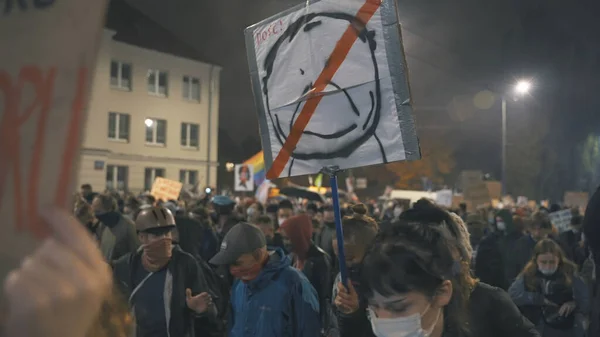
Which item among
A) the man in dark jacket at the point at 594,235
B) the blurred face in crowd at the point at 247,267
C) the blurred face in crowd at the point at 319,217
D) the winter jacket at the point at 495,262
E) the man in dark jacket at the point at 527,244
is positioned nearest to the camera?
the man in dark jacket at the point at 594,235

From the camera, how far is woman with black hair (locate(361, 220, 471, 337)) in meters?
2.56

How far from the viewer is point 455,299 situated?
2713 millimetres

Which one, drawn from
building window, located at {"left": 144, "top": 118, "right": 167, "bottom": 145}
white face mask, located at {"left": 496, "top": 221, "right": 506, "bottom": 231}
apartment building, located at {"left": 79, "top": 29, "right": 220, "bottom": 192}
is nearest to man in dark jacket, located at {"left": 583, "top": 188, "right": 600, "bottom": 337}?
white face mask, located at {"left": 496, "top": 221, "right": 506, "bottom": 231}

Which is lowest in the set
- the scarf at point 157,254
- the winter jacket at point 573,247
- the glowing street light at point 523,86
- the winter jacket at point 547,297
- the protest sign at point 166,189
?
the winter jacket at point 547,297

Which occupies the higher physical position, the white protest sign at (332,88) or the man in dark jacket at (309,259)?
the white protest sign at (332,88)

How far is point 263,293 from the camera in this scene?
4336 millimetres

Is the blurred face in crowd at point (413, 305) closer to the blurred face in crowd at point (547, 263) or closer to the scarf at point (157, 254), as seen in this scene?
the scarf at point (157, 254)

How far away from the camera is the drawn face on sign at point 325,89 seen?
3938mm

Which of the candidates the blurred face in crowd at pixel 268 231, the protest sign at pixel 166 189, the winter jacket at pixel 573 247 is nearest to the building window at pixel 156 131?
the protest sign at pixel 166 189

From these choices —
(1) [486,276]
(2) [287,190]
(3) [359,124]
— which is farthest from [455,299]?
(2) [287,190]

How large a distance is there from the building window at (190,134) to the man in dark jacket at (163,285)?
1673 inches

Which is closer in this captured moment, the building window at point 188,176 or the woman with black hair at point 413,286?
the woman with black hair at point 413,286

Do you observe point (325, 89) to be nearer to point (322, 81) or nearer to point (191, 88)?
point (322, 81)

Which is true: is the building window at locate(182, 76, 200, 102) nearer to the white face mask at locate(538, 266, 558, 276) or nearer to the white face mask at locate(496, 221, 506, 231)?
the white face mask at locate(496, 221, 506, 231)
